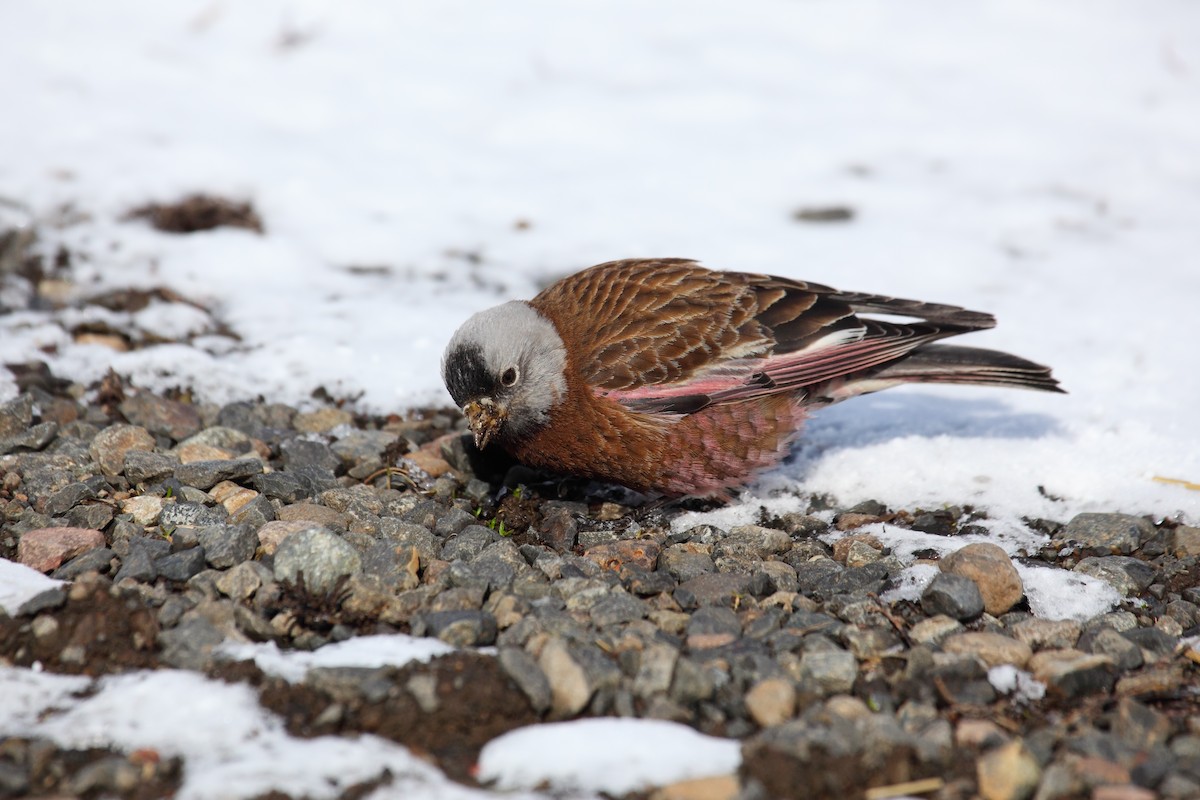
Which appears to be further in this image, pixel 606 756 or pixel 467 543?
pixel 467 543

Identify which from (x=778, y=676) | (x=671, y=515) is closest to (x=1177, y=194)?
(x=671, y=515)

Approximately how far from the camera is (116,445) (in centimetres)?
499

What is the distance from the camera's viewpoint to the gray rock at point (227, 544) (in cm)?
407

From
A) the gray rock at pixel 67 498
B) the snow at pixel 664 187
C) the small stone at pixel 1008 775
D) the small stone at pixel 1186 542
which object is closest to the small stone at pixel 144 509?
the gray rock at pixel 67 498

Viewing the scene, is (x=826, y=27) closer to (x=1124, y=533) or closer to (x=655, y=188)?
(x=655, y=188)

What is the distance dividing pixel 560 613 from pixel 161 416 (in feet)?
9.14

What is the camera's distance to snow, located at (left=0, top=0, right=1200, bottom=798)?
5.89 metres

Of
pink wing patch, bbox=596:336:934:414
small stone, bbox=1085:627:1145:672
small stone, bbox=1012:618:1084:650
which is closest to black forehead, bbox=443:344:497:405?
pink wing patch, bbox=596:336:934:414

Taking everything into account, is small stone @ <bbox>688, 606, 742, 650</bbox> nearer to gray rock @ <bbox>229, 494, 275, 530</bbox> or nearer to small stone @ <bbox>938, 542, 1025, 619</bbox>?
small stone @ <bbox>938, 542, 1025, 619</bbox>

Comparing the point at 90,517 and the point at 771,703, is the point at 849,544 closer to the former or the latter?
the point at 771,703

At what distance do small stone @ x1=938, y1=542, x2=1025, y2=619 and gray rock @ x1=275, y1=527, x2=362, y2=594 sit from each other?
2.37 meters

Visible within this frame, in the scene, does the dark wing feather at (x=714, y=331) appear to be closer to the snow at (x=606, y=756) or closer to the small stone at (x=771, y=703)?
the small stone at (x=771, y=703)

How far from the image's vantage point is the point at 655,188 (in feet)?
27.7

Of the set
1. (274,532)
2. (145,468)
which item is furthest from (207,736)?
(145,468)
